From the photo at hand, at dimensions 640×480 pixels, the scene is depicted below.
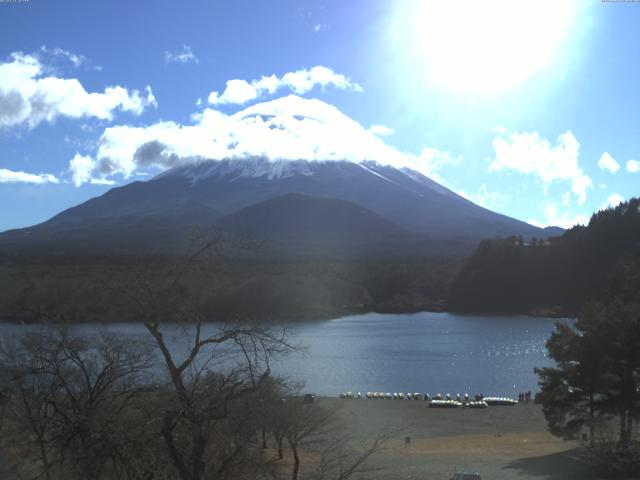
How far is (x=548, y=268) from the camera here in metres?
93.0

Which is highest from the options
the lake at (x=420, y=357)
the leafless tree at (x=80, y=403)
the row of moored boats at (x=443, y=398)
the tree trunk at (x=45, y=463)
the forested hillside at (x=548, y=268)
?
the forested hillside at (x=548, y=268)

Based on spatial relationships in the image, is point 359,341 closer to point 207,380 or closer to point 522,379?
point 522,379

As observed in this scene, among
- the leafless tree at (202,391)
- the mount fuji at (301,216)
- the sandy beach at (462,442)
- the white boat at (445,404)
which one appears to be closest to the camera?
the leafless tree at (202,391)

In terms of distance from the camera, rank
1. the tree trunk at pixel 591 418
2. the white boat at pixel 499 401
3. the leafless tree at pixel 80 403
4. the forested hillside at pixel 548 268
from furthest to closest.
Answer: the forested hillside at pixel 548 268 < the white boat at pixel 499 401 < the tree trunk at pixel 591 418 < the leafless tree at pixel 80 403

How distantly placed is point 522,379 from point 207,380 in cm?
3582

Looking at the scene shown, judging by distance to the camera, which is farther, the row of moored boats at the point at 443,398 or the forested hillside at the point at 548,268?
the forested hillside at the point at 548,268

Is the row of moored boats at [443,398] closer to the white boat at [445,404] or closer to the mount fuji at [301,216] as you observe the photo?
the white boat at [445,404]

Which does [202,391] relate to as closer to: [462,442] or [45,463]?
[45,463]

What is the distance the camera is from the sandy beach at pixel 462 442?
1537 centimetres

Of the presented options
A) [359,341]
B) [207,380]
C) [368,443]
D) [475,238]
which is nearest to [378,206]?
[475,238]

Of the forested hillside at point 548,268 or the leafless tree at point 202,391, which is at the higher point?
the forested hillside at point 548,268

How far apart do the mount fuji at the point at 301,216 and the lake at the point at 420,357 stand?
42.5m

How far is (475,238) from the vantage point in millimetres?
148625

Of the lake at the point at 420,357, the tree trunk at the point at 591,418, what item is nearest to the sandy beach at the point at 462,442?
the tree trunk at the point at 591,418
